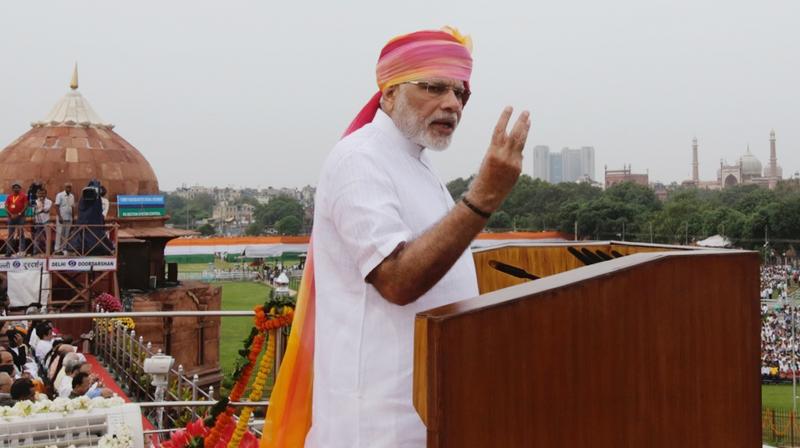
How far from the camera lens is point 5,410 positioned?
3389 millimetres

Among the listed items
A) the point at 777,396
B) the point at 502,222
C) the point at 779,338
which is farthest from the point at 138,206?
the point at 502,222

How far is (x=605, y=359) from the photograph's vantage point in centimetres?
154

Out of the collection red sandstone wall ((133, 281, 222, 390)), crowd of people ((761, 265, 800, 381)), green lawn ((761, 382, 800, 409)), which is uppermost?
red sandstone wall ((133, 281, 222, 390))

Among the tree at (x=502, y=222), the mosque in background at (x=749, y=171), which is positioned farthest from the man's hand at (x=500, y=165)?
the mosque in background at (x=749, y=171)

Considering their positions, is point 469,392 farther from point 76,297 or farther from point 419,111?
point 76,297

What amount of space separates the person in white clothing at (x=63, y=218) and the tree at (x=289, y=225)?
2139 inches

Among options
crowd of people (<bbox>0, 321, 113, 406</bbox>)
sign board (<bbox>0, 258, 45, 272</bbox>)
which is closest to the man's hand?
crowd of people (<bbox>0, 321, 113, 406</bbox>)

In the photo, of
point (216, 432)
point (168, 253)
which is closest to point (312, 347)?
point (216, 432)

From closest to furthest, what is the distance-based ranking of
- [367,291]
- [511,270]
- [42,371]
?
[367,291]
[511,270]
[42,371]

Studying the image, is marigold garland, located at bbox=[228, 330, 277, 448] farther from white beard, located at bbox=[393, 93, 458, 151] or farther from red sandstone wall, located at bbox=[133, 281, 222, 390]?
red sandstone wall, located at bbox=[133, 281, 222, 390]

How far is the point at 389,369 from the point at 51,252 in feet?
49.0

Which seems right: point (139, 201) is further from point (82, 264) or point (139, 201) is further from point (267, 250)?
point (267, 250)

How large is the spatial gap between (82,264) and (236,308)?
29682 mm

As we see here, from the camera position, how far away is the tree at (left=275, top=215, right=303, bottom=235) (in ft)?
232
